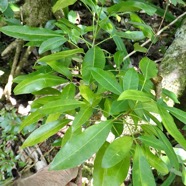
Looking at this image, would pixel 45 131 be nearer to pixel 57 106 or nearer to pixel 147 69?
pixel 57 106

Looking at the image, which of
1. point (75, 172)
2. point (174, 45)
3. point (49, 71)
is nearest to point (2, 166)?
point (75, 172)

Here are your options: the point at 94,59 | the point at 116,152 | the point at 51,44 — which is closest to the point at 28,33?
the point at 51,44

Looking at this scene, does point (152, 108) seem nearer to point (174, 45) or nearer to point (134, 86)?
point (134, 86)

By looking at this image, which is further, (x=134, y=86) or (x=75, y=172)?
(x=75, y=172)

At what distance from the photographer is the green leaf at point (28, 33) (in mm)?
844

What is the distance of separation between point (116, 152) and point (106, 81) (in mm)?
169

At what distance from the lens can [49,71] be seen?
92 centimetres

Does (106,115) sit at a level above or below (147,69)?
below

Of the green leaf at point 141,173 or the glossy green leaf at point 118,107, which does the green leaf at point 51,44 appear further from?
the green leaf at point 141,173

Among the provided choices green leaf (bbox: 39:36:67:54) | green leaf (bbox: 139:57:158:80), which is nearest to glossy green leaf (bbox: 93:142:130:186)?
green leaf (bbox: 139:57:158:80)

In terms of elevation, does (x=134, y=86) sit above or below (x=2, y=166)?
above

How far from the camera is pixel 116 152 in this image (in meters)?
0.68

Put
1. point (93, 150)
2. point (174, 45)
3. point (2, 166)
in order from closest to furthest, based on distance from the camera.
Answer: point (93, 150), point (2, 166), point (174, 45)

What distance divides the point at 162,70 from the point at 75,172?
2.07ft
